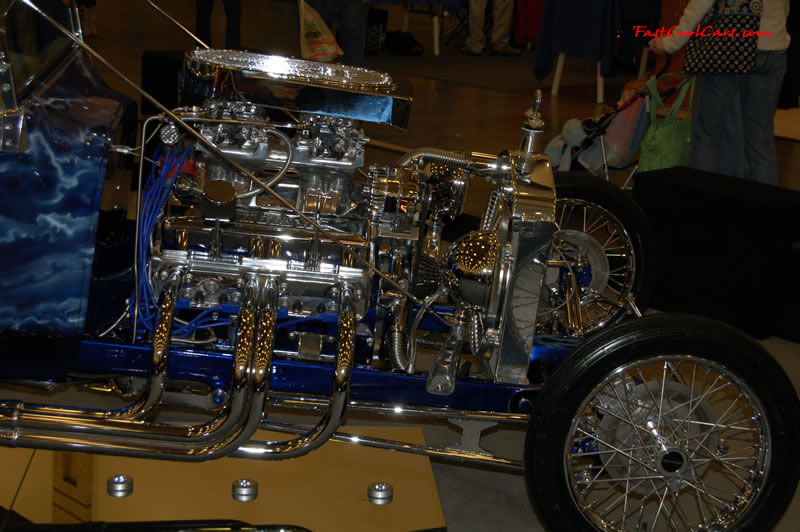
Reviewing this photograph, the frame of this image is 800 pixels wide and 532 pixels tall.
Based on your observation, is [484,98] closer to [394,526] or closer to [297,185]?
[297,185]

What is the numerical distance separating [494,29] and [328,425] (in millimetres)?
9586

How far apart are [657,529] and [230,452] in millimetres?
1249

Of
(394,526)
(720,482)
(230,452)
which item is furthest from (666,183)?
(230,452)

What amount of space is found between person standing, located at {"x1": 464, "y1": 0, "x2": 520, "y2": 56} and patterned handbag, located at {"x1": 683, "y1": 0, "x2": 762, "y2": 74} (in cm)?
660

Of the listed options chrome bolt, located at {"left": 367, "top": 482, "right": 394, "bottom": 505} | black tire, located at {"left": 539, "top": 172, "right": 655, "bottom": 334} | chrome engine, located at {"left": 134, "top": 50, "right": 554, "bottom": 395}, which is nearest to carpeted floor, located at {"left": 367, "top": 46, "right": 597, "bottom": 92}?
black tire, located at {"left": 539, "top": 172, "right": 655, "bottom": 334}

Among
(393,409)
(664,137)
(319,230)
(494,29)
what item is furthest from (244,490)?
(494,29)

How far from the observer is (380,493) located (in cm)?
240

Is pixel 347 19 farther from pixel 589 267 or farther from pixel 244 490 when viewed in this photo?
pixel 244 490

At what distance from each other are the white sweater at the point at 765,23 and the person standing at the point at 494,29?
6530 mm

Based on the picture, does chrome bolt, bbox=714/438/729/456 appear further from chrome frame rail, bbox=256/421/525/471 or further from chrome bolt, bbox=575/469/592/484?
chrome frame rail, bbox=256/421/525/471

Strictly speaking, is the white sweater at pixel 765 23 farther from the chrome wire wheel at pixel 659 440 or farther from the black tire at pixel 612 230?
the chrome wire wheel at pixel 659 440

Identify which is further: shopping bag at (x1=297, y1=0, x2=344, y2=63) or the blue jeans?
shopping bag at (x1=297, y1=0, x2=344, y2=63)

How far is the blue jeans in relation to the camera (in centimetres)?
461

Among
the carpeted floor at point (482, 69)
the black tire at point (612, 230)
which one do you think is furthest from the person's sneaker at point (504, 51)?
the black tire at point (612, 230)
